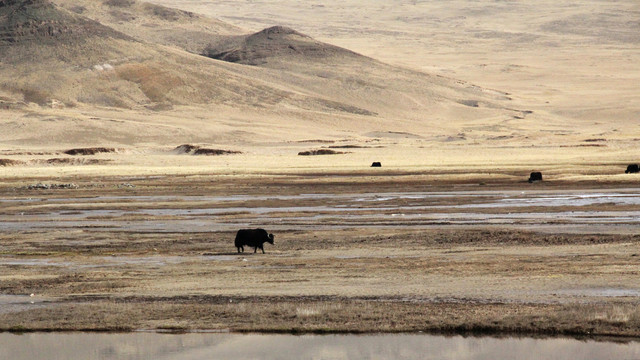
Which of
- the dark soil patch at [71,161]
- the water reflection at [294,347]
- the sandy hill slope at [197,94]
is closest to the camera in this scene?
the water reflection at [294,347]

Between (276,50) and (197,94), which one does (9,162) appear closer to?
(197,94)

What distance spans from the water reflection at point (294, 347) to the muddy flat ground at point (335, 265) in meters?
0.32

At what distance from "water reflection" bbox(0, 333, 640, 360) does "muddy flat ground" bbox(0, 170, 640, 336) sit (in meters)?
0.32

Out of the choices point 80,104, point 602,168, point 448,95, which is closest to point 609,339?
point 602,168

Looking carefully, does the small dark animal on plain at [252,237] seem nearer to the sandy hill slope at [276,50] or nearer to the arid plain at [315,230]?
the arid plain at [315,230]

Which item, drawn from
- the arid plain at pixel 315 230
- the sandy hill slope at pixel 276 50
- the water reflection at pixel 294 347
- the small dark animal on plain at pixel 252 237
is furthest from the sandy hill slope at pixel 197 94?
the water reflection at pixel 294 347

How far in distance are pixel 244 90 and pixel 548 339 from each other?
132 metres

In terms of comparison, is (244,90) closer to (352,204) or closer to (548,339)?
(352,204)

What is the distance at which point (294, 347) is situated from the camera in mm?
12102

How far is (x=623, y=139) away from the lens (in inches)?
3287

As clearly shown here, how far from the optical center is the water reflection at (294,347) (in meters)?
11.5

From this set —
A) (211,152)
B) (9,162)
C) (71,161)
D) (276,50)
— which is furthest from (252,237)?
(276,50)

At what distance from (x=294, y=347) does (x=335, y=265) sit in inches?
240

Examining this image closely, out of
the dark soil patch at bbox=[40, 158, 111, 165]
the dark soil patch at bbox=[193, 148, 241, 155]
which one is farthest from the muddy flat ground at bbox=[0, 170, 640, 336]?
the dark soil patch at bbox=[193, 148, 241, 155]
